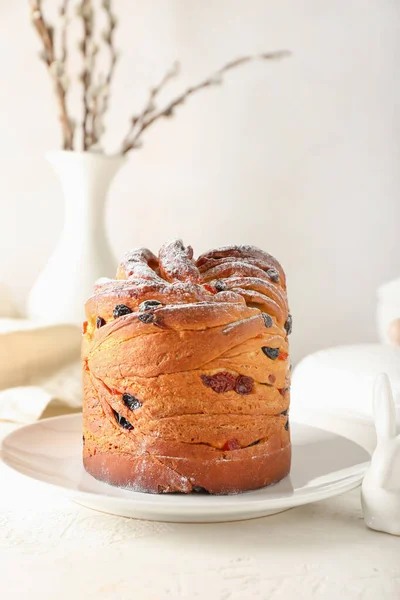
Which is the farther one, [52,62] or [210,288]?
[52,62]

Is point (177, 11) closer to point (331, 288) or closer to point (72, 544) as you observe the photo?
point (331, 288)

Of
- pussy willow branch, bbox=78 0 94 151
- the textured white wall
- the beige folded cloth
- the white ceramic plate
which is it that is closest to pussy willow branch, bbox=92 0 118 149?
pussy willow branch, bbox=78 0 94 151

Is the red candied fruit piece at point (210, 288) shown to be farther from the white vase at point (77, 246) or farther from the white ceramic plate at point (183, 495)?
the white vase at point (77, 246)

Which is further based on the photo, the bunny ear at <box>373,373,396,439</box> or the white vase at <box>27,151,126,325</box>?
the white vase at <box>27,151,126,325</box>

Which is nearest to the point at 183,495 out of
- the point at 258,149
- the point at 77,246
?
the point at 77,246

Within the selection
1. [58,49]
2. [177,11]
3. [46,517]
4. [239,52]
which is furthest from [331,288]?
[46,517]

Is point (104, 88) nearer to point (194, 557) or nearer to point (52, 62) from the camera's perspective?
point (52, 62)

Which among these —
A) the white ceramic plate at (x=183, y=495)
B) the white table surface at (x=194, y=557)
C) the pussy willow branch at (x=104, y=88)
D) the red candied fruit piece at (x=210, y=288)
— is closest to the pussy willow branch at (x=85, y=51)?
the pussy willow branch at (x=104, y=88)

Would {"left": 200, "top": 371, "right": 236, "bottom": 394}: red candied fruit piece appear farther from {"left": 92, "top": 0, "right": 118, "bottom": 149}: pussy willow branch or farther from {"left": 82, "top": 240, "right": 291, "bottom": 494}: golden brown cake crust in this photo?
{"left": 92, "top": 0, "right": 118, "bottom": 149}: pussy willow branch
